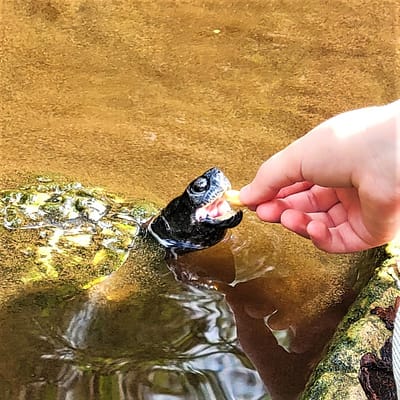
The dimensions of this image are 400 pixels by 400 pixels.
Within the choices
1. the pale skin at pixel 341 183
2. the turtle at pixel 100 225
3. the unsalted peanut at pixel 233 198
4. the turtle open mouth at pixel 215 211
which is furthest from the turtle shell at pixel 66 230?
the pale skin at pixel 341 183

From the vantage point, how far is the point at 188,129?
209 centimetres

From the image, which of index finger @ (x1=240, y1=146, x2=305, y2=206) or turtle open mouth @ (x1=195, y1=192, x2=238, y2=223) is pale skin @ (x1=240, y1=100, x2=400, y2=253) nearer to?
index finger @ (x1=240, y1=146, x2=305, y2=206)

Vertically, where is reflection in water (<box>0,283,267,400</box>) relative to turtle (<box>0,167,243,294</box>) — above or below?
below

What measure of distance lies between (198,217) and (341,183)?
56 cm

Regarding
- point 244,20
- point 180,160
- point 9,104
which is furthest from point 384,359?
point 244,20

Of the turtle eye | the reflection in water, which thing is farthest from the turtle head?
the reflection in water

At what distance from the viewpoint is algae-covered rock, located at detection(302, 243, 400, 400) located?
1.30 meters

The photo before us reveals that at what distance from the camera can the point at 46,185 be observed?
6.29 feet

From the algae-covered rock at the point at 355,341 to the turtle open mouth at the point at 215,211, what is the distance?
1.16ft

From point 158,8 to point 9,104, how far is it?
64cm

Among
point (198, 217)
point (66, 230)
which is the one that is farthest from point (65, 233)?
point (198, 217)

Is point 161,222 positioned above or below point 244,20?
below

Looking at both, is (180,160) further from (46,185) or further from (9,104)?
(9,104)

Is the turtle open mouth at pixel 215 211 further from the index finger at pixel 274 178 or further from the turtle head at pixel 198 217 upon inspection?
the index finger at pixel 274 178
